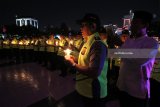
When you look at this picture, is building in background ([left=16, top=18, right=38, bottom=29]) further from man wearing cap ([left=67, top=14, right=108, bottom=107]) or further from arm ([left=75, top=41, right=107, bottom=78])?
arm ([left=75, top=41, right=107, bottom=78])

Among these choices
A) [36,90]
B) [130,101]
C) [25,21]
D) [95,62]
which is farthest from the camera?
[25,21]

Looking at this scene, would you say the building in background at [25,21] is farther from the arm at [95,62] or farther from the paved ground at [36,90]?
the arm at [95,62]

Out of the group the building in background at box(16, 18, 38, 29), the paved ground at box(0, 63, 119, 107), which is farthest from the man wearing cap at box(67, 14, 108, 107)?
the building in background at box(16, 18, 38, 29)

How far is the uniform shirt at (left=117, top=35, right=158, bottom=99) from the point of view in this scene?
2707mm

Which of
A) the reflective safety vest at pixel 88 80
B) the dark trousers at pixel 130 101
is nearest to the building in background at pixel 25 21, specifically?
the reflective safety vest at pixel 88 80

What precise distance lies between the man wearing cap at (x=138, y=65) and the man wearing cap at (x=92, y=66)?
28 cm

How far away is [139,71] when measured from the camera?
2.71 m

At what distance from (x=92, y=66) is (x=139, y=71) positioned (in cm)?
57

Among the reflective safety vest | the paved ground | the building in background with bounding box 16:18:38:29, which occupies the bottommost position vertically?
the paved ground

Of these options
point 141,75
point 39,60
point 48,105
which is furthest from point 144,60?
point 39,60

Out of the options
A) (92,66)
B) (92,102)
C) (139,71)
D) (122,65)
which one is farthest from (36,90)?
(139,71)

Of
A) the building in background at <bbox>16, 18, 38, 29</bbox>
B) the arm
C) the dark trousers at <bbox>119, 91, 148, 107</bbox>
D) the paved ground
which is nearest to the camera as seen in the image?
the arm

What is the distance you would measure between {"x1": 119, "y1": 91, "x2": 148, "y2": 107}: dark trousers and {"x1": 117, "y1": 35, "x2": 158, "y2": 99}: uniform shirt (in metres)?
0.05

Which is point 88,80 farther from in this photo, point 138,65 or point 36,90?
point 36,90
